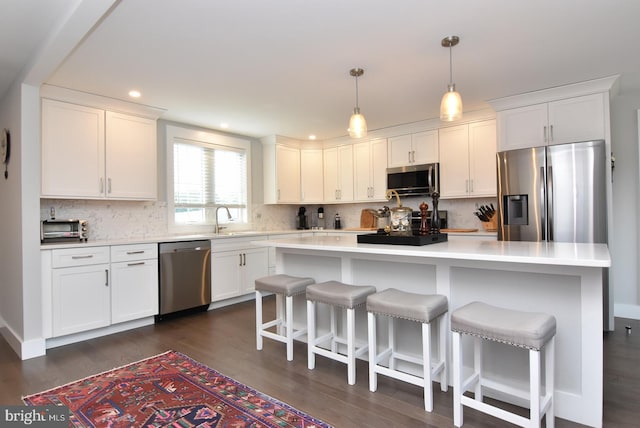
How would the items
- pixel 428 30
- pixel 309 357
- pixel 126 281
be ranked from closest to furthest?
pixel 428 30
pixel 309 357
pixel 126 281

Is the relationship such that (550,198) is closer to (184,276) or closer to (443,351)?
(443,351)

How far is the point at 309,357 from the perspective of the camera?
2639 mm

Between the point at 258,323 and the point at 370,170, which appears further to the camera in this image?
the point at 370,170

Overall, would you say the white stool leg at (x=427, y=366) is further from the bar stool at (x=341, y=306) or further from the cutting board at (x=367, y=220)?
the cutting board at (x=367, y=220)

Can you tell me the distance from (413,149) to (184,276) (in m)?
3.36

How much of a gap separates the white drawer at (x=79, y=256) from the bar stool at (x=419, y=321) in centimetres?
266

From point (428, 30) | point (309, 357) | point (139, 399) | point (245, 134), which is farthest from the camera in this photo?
point (245, 134)

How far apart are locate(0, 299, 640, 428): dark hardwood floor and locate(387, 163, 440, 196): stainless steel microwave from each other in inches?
94.8

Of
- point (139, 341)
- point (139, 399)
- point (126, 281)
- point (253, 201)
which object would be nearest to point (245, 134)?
point (253, 201)

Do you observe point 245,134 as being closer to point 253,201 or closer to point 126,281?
point 253,201

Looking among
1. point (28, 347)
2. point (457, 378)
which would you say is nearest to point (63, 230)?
point (28, 347)

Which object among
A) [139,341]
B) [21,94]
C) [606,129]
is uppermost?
[21,94]

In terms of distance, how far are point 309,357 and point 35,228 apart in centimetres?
250

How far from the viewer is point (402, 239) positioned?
7.98 feet
